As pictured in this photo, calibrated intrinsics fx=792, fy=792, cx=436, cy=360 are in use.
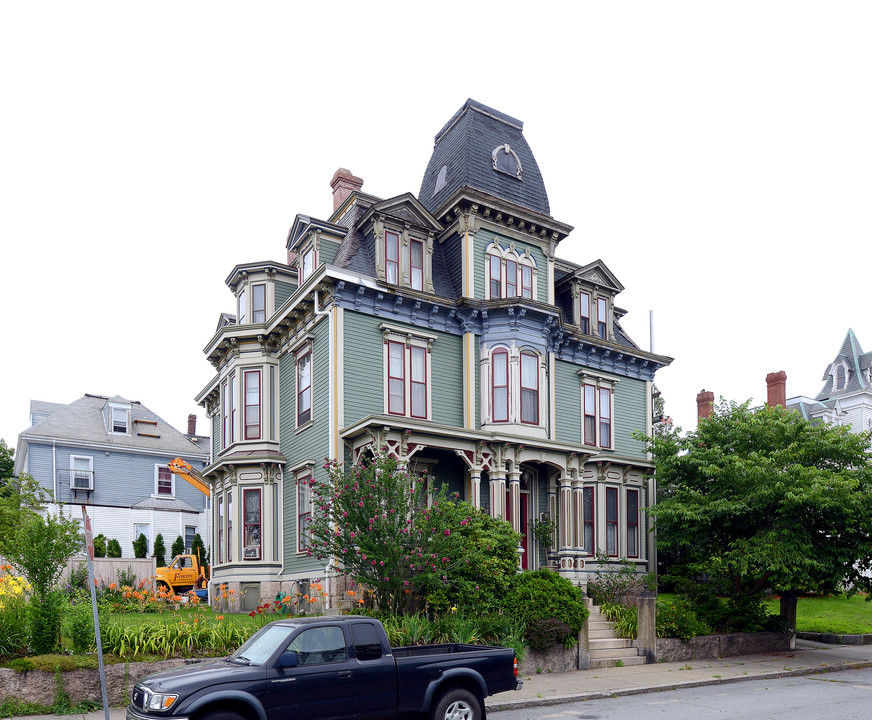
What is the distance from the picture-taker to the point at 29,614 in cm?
1344

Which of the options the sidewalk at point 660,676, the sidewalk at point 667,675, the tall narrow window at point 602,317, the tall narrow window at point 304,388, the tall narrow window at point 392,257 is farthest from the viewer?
the tall narrow window at point 602,317

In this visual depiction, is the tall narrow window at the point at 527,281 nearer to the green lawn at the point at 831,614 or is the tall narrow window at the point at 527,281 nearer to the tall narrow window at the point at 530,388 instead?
the tall narrow window at the point at 530,388

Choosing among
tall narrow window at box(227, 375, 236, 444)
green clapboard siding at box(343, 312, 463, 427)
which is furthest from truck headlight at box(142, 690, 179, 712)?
tall narrow window at box(227, 375, 236, 444)

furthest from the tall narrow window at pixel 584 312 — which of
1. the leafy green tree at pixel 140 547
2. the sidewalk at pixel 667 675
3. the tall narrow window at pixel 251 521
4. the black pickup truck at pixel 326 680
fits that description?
the leafy green tree at pixel 140 547

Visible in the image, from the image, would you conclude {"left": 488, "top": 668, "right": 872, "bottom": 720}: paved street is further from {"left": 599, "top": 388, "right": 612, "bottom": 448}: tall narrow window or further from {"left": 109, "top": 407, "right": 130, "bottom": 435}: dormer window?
{"left": 109, "top": 407, "right": 130, "bottom": 435}: dormer window

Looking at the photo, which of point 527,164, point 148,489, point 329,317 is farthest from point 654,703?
point 148,489

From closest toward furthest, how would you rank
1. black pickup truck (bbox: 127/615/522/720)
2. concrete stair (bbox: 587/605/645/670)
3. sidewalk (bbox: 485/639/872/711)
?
black pickup truck (bbox: 127/615/522/720) → sidewalk (bbox: 485/639/872/711) → concrete stair (bbox: 587/605/645/670)

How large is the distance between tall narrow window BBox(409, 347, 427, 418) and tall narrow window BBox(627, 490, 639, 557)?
9.08m

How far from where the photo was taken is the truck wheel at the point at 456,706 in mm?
10695

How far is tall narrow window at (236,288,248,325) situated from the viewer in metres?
26.4

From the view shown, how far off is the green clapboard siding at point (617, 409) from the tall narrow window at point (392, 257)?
6717 millimetres

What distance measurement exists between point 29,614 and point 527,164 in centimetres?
2083

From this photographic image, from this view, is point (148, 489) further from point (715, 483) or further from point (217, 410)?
point (715, 483)

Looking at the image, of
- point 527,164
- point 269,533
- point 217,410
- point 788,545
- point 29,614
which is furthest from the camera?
point 217,410
